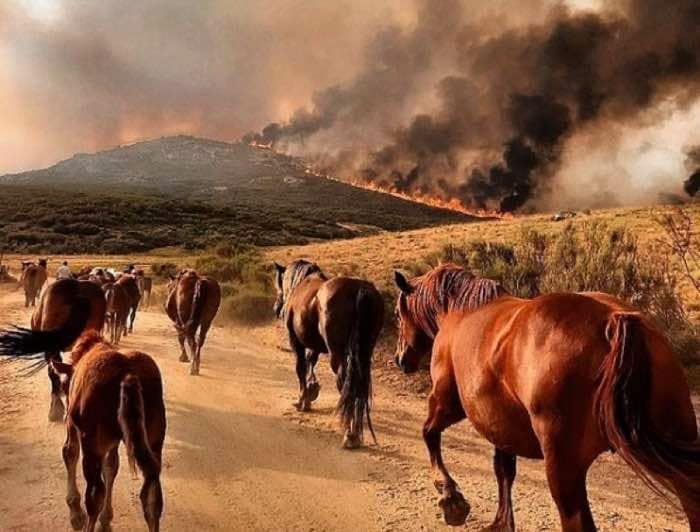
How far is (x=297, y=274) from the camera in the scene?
33.2 ft

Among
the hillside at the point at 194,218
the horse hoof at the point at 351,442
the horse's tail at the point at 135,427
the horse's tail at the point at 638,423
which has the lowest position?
the horse hoof at the point at 351,442

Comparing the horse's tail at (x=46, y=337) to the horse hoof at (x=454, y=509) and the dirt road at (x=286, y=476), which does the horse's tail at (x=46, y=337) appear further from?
the horse hoof at (x=454, y=509)

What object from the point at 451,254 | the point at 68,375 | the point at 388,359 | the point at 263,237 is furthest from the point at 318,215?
the point at 68,375

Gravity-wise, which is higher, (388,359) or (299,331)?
(299,331)

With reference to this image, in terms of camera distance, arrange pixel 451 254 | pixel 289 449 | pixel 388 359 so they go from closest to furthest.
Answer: pixel 289 449, pixel 388 359, pixel 451 254

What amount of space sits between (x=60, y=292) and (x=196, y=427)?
2.57 meters

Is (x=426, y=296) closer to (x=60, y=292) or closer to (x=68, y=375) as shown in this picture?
(x=68, y=375)

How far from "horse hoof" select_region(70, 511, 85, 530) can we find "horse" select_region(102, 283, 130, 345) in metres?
9.09

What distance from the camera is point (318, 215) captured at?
326ft

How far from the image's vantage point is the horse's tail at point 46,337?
5.66 meters

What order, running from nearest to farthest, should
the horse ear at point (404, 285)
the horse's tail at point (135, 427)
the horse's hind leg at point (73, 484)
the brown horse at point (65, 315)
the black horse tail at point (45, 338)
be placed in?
the horse's tail at point (135, 427), the horse's hind leg at point (73, 484), the black horse tail at point (45, 338), the horse ear at point (404, 285), the brown horse at point (65, 315)

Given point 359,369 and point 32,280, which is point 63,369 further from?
point 32,280

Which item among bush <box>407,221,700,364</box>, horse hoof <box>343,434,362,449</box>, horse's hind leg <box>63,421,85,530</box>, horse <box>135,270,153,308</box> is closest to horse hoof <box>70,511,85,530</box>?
horse's hind leg <box>63,421,85,530</box>

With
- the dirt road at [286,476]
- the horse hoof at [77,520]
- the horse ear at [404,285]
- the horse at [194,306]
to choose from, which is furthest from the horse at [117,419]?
the horse at [194,306]
